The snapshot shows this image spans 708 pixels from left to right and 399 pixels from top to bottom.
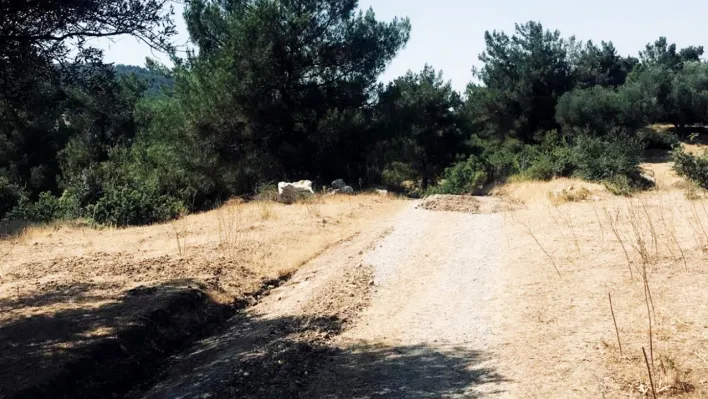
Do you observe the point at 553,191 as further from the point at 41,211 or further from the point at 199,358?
the point at 41,211

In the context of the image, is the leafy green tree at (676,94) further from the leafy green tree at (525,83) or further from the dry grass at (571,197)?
the dry grass at (571,197)

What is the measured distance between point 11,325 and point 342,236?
291 inches

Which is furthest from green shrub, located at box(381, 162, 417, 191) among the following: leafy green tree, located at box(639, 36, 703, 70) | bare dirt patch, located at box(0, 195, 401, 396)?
leafy green tree, located at box(639, 36, 703, 70)

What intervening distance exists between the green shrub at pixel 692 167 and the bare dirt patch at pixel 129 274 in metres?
10.1

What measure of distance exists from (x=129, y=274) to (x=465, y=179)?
22451 millimetres

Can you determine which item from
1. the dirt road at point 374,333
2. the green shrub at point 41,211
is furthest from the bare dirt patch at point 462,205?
the green shrub at point 41,211

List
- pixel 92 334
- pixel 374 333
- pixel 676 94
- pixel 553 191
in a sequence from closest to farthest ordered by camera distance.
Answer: pixel 92 334, pixel 374 333, pixel 553 191, pixel 676 94

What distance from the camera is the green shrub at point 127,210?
1748 cm

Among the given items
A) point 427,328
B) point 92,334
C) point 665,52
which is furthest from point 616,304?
point 665,52

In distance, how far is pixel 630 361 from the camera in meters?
4.93

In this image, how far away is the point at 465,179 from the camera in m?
29.8

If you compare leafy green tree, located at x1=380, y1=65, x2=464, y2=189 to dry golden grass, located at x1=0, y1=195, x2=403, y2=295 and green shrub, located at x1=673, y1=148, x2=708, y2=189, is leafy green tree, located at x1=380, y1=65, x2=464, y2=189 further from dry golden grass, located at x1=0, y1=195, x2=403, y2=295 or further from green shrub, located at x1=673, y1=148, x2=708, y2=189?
dry golden grass, located at x1=0, y1=195, x2=403, y2=295

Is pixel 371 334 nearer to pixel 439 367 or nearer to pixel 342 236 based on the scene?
pixel 439 367

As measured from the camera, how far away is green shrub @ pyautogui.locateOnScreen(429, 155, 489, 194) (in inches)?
1147
